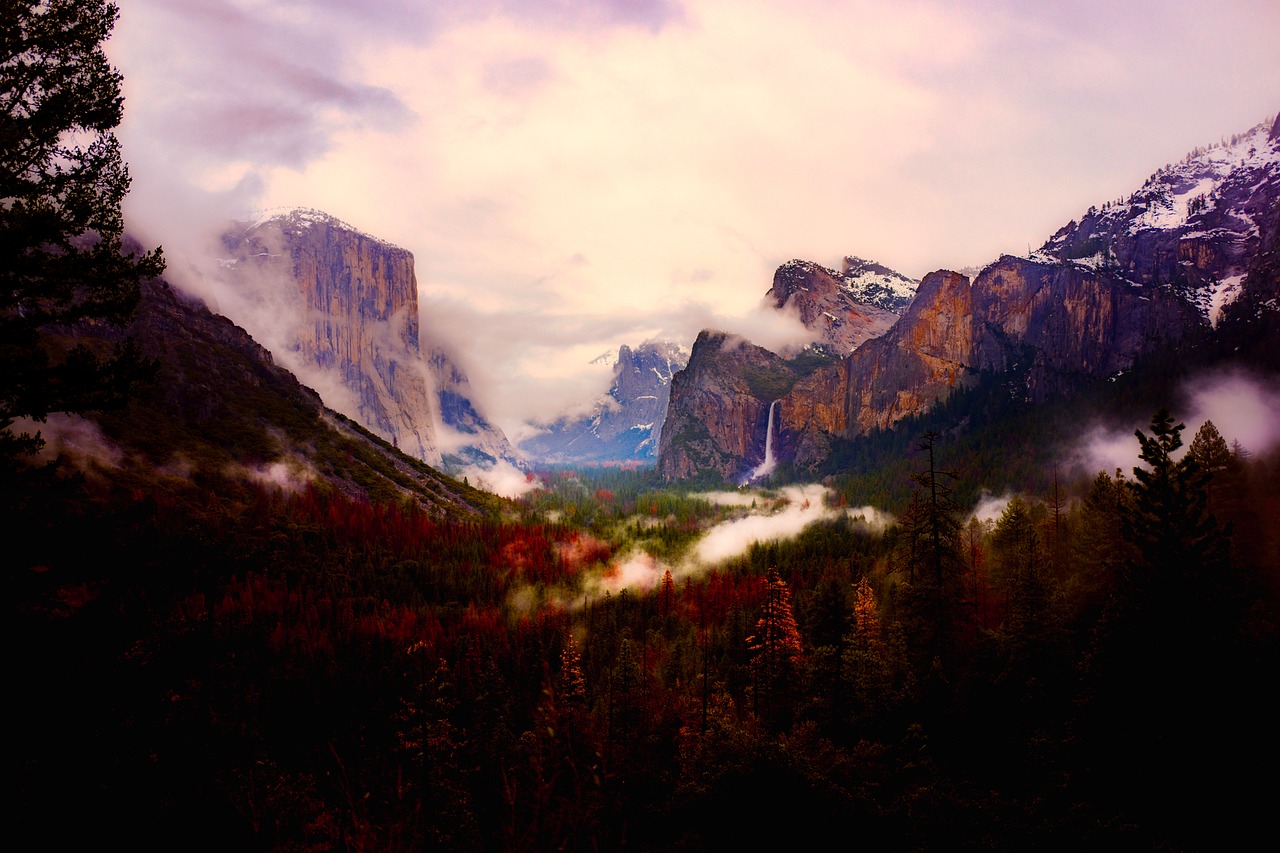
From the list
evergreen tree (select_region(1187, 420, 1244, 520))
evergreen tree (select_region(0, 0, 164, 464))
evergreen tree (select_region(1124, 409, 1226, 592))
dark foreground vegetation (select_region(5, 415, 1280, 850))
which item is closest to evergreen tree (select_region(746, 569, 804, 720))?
dark foreground vegetation (select_region(5, 415, 1280, 850))

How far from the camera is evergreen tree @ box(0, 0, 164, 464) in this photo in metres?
10.9

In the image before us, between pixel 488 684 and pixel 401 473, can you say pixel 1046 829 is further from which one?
pixel 401 473

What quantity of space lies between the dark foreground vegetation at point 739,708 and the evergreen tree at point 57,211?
1803 millimetres

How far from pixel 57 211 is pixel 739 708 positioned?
4748cm

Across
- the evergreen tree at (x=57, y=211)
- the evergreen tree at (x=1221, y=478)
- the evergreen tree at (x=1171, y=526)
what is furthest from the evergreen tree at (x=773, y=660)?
the evergreen tree at (x=57, y=211)

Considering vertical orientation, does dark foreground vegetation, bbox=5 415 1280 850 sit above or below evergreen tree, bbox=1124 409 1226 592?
below

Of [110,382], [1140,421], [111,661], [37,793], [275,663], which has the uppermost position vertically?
[1140,421]

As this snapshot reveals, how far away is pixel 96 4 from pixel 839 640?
40.4 meters

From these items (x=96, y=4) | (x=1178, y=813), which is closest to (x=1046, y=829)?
(x=1178, y=813)

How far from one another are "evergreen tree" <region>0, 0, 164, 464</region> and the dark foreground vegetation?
1.80m

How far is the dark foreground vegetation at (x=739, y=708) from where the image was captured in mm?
10781

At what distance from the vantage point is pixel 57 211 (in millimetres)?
11445

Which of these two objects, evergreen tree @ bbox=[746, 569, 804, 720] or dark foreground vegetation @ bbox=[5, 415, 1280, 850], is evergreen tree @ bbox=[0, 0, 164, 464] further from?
evergreen tree @ bbox=[746, 569, 804, 720]

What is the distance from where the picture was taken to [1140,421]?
123m
